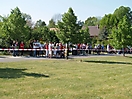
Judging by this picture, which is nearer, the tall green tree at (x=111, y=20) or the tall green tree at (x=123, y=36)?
the tall green tree at (x=123, y=36)

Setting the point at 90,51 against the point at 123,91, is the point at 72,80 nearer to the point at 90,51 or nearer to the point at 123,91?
the point at 123,91

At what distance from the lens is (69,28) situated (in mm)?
26031

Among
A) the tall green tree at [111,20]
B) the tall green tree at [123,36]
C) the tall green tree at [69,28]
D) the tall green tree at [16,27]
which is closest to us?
the tall green tree at [69,28]

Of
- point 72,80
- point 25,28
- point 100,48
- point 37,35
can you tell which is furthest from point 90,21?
point 72,80

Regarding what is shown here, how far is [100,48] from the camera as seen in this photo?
4225cm

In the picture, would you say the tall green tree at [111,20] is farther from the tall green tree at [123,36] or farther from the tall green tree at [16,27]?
the tall green tree at [16,27]

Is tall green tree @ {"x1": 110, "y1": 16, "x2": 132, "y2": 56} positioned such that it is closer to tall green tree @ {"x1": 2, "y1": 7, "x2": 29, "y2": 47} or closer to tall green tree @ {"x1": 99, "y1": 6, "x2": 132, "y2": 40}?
tall green tree @ {"x1": 2, "y1": 7, "x2": 29, "y2": 47}

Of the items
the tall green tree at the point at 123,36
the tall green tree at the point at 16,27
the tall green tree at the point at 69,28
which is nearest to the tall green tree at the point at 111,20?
the tall green tree at the point at 123,36

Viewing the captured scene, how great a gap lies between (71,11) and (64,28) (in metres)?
1.67

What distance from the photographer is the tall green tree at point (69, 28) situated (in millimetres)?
26094

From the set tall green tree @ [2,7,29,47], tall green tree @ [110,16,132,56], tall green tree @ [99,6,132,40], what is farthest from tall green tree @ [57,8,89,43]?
tall green tree @ [99,6,132,40]

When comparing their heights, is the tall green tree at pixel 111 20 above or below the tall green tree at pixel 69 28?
above

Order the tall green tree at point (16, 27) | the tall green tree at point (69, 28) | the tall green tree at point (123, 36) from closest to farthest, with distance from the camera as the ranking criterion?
the tall green tree at point (69, 28) → the tall green tree at point (16, 27) → the tall green tree at point (123, 36)

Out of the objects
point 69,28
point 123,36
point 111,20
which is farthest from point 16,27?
point 111,20
